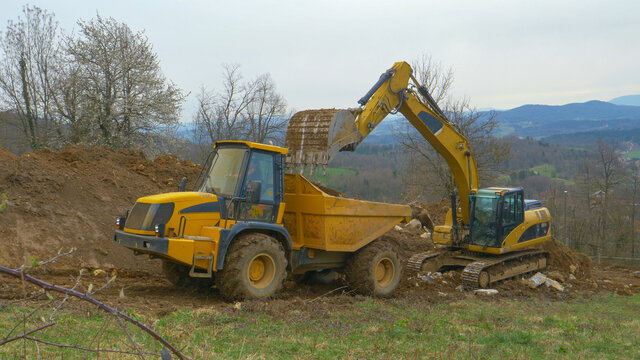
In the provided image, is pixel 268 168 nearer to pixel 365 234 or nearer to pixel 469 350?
pixel 365 234

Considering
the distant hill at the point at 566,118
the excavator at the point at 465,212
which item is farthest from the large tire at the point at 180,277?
the distant hill at the point at 566,118

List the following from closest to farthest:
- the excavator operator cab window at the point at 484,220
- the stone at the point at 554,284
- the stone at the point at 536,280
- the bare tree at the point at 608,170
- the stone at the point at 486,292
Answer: the stone at the point at 486,292 → the excavator operator cab window at the point at 484,220 → the stone at the point at 536,280 → the stone at the point at 554,284 → the bare tree at the point at 608,170

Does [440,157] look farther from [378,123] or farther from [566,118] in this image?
[566,118]

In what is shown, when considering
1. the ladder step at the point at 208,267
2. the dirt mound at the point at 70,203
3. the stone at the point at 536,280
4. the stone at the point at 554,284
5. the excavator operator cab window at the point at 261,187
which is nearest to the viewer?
the ladder step at the point at 208,267

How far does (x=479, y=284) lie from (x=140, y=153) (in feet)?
35.2

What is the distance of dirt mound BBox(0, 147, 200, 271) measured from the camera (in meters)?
11.1

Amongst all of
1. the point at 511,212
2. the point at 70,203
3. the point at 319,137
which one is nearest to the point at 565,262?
the point at 511,212

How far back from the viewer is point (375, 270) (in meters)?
10.3

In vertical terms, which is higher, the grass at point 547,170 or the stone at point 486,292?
the grass at point 547,170

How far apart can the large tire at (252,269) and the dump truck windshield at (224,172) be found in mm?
885

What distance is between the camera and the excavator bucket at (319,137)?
9500 mm

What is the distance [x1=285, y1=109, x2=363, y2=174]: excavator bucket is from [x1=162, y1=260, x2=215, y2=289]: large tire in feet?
8.39

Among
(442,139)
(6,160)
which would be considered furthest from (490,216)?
(6,160)

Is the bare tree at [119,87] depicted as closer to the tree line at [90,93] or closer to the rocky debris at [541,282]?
the tree line at [90,93]
